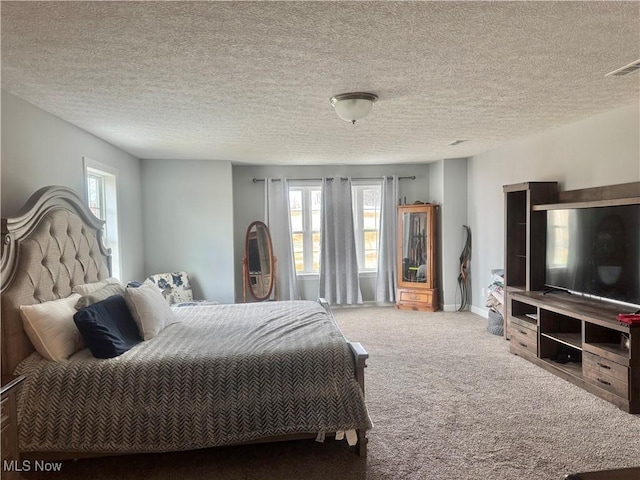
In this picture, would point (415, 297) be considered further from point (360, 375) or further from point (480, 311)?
point (360, 375)

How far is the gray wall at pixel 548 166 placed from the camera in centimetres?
337

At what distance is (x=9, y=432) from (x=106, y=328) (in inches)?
29.7

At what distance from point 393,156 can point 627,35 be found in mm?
3688

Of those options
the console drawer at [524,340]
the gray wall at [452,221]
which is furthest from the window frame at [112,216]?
the gray wall at [452,221]

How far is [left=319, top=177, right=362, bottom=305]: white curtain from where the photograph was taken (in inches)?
249

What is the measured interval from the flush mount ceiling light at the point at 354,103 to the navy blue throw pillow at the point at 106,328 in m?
2.04

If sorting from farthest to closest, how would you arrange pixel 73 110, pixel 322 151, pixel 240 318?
1. pixel 322 151
2. pixel 240 318
3. pixel 73 110

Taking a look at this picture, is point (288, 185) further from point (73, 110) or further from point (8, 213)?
point (8, 213)

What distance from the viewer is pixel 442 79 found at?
8.49ft

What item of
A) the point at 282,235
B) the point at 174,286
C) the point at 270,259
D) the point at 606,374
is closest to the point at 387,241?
the point at 282,235

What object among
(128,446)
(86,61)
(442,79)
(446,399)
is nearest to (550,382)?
(446,399)

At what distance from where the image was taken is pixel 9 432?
1753mm

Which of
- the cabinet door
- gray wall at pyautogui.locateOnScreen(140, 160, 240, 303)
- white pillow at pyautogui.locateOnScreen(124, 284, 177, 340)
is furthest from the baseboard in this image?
white pillow at pyautogui.locateOnScreen(124, 284, 177, 340)

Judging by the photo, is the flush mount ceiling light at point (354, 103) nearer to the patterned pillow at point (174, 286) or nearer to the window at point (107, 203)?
the window at point (107, 203)
